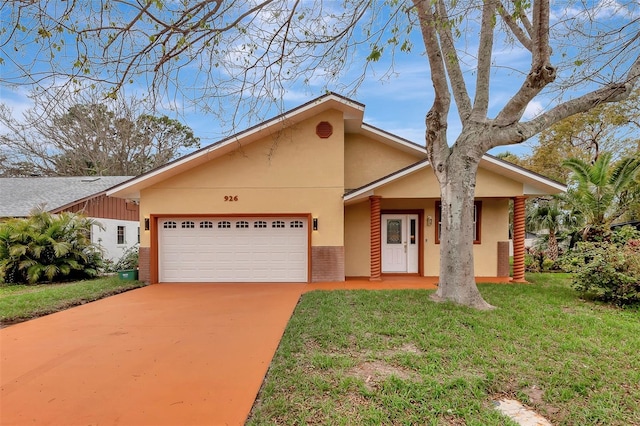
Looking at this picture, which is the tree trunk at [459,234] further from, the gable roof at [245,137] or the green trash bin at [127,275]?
the green trash bin at [127,275]

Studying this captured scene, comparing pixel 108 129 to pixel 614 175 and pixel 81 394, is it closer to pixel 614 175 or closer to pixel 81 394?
pixel 81 394

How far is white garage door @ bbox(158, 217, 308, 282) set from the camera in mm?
11008

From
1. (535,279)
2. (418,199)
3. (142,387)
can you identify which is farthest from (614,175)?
(142,387)

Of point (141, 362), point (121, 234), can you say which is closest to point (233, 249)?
point (141, 362)

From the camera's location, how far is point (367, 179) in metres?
11.9

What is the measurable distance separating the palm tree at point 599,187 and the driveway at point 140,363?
10686 millimetres

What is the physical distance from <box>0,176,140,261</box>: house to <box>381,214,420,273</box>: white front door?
1185 cm

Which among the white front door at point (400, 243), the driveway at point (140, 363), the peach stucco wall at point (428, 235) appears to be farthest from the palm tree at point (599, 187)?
the driveway at point (140, 363)

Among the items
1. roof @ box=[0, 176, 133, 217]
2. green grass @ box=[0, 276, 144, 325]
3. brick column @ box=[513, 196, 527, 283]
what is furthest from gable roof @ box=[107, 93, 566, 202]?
roof @ box=[0, 176, 133, 217]

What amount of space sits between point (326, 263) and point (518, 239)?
612cm

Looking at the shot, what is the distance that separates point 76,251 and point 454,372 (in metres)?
12.9

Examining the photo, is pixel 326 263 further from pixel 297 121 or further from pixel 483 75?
pixel 483 75

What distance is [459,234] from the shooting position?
7078mm

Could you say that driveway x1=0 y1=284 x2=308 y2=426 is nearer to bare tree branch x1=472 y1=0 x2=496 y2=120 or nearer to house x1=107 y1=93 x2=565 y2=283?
house x1=107 y1=93 x2=565 y2=283
